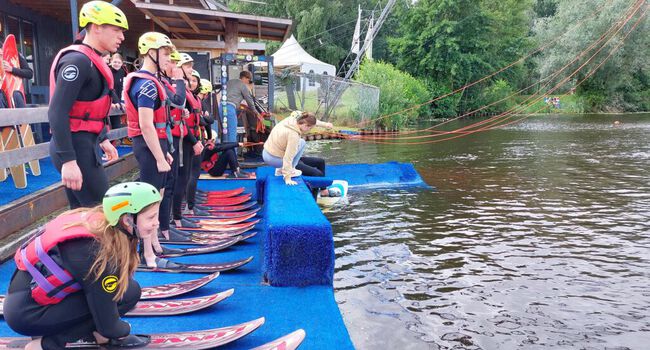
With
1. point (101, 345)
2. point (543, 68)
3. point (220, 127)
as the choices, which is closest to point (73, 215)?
point (101, 345)

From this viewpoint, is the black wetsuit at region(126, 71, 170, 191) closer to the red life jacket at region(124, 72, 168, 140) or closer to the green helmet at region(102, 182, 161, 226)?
the red life jacket at region(124, 72, 168, 140)

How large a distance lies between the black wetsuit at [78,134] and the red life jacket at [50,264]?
1011mm

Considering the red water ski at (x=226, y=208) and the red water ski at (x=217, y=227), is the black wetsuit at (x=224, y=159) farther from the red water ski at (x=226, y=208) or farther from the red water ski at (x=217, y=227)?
the red water ski at (x=217, y=227)

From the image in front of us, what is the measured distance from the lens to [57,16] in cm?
1372

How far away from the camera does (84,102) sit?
3998 mm

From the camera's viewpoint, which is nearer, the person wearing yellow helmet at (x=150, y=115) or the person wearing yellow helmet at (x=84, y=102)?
the person wearing yellow helmet at (x=84, y=102)

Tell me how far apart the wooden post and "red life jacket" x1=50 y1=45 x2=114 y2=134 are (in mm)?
8951

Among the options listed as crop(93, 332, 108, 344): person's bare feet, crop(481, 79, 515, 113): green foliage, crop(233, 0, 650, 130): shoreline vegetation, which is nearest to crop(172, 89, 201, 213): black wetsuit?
crop(93, 332, 108, 344): person's bare feet

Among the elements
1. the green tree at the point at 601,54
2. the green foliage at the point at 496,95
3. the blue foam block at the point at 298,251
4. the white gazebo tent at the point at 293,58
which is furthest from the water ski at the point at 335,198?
the green foliage at the point at 496,95

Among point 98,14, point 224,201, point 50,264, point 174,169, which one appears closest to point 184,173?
point 174,169

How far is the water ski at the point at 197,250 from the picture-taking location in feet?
18.6

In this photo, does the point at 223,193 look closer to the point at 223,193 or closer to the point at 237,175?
the point at 223,193

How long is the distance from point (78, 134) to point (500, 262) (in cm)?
565

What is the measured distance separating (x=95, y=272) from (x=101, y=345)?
25.7 inches
